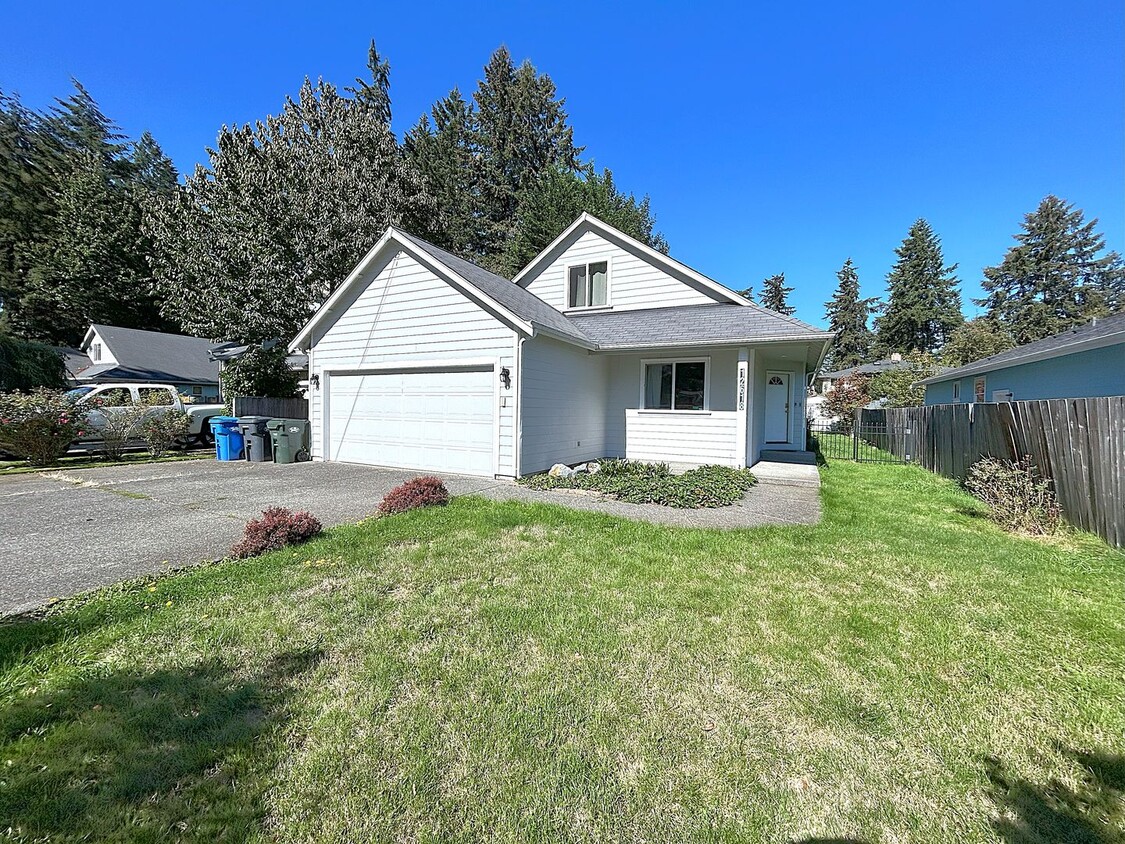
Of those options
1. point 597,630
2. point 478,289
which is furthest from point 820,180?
point 597,630

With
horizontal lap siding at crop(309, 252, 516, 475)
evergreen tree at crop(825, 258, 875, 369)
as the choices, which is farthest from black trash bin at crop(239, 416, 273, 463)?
evergreen tree at crop(825, 258, 875, 369)

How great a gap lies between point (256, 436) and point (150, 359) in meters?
19.1

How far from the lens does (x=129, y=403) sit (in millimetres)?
13039

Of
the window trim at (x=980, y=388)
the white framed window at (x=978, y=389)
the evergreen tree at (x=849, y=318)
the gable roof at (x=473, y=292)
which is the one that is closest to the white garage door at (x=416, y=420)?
the gable roof at (x=473, y=292)

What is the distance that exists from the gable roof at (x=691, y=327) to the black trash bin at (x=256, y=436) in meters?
8.97

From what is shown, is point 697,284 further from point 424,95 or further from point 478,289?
point 424,95

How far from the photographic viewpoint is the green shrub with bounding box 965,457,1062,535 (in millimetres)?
6117

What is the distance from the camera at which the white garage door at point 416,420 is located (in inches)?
392

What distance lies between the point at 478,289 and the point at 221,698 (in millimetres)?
8262

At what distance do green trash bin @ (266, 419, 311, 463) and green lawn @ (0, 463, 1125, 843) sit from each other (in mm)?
8489

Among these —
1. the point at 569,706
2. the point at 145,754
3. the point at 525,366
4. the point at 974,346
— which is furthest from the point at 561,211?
the point at 974,346

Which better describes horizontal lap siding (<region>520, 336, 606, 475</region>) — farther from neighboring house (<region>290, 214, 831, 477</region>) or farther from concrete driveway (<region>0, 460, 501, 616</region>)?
concrete driveway (<region>0, 460, 501, 616</region>)

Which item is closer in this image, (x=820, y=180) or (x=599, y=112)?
(x=820, y=180)

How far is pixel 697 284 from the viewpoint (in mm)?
12938
